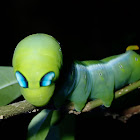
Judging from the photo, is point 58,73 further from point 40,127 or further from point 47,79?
point 40,127

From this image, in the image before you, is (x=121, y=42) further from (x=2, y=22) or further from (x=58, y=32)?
(x=2, y=22)

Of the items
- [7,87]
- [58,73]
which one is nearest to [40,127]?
[7,87]

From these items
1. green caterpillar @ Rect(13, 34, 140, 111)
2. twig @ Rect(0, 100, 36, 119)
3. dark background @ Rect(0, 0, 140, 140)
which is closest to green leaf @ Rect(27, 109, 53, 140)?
green caterpillar @ Rect(13, 34, 140, 111)

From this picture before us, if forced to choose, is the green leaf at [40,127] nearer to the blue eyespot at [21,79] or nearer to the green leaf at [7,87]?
the green leaf at [7,87]

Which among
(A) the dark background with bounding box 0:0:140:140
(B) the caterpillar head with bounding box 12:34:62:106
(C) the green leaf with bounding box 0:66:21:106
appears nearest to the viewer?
Answer: (B) the caterpillar head with bounding box 12:34:62:106

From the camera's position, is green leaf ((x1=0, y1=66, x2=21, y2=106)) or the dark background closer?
green leaf ((x1=0, y1=66, x2=21, y2=106))

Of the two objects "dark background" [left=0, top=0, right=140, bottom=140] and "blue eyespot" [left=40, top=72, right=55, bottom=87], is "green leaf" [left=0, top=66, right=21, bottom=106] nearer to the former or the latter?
"blue eyespot" [left=40, top=72, right=55, bottom=87]

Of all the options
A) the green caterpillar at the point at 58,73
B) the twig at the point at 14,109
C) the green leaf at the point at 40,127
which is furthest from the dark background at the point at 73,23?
the twig at the point at 14,109
